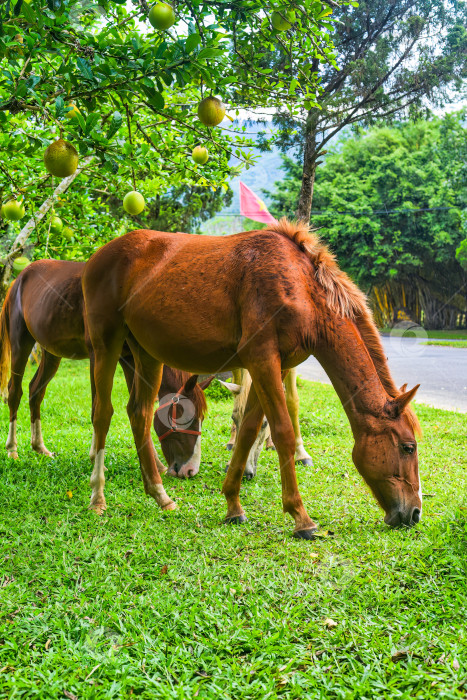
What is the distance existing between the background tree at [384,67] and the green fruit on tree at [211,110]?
4.72 metres

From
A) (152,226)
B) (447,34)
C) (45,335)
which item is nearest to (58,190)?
(45,335)

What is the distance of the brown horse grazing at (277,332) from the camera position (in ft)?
10.5

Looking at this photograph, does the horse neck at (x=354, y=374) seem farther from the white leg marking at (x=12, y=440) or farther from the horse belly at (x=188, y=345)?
the white leg marking at (x=12, y=440)

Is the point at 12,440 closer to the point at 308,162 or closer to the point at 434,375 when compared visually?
the point at 308,162

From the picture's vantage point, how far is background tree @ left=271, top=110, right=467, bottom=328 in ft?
88.8

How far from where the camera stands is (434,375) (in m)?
11.7

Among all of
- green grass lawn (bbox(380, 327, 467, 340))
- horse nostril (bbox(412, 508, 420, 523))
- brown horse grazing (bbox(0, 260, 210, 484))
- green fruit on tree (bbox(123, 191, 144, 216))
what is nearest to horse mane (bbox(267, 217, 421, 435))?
horse nostril (bbox(412, 508, 420, 523))

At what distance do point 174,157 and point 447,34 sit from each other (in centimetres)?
640

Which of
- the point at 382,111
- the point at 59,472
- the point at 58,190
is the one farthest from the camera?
the point at 382,111

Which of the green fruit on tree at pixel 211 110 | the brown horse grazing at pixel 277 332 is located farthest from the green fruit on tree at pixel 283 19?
the brown horse grazing at pixel 277 332

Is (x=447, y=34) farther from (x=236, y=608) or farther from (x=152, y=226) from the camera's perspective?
(x=236, y=608)

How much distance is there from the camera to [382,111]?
28.3 feet

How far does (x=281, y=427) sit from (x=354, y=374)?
56cm

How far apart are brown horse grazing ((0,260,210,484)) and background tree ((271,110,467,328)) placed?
23.3 metres
